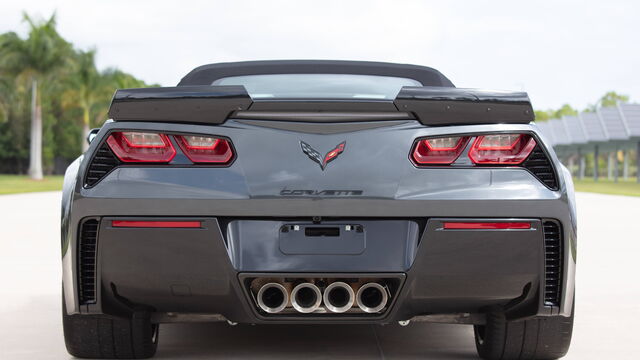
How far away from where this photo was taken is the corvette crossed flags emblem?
350 cm

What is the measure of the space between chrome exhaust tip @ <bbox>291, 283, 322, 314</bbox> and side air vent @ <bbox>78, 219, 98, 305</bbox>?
0.79 meters

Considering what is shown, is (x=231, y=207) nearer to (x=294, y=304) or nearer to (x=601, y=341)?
(x=294, y=304)

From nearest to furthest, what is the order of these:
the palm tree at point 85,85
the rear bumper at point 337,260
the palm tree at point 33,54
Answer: the rear bumper at point 337,260, the palm tree at point 33,54, the palm tree at point 85,85

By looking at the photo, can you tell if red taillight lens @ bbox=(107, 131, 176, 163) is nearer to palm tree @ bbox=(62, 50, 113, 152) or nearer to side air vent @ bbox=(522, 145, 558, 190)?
side air vent @ bbox=(522, 145, 558, 190)

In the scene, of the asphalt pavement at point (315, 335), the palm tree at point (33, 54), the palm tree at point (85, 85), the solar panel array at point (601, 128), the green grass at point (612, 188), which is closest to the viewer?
the asphalt pavement at point (315, 335)

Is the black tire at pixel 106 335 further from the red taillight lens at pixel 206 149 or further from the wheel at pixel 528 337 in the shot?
the wheel at pixel 528 337

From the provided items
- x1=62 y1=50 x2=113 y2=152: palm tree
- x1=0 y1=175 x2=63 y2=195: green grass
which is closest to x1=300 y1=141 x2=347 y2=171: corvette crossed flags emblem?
x1=0 y1=175 x2=63 y2=195: green grass

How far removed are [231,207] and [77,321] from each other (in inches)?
37.7

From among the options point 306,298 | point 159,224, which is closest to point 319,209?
point 306,298

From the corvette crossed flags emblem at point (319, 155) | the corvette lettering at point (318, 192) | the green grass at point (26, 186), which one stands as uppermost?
the corvette crossed flags emblem at point (319, 155)

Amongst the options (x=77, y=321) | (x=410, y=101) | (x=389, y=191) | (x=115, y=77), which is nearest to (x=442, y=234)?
(x=389, y=191)

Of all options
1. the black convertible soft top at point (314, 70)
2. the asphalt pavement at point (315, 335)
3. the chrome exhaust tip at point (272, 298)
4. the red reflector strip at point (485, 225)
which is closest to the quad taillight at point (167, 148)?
the chrome exhaust tip at point (272, 298)

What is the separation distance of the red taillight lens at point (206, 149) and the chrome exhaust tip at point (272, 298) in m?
0.51

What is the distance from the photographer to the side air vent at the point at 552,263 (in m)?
3.58
